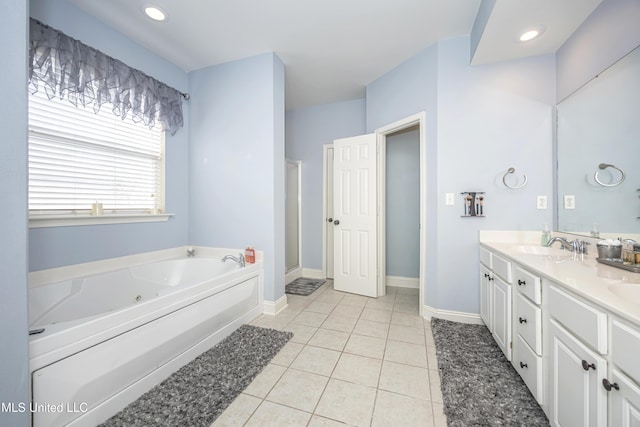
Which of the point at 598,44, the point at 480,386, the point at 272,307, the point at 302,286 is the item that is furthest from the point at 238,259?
the point at 598,44

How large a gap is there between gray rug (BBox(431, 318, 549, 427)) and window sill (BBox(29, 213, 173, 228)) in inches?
111

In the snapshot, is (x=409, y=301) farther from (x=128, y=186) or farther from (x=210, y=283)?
(x=128, y=186)

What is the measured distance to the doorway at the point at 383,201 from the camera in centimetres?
250

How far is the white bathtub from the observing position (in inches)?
44.4

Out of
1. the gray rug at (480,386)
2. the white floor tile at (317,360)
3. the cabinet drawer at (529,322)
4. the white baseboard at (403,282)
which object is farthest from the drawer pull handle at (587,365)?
the white baseboard at (403,282)

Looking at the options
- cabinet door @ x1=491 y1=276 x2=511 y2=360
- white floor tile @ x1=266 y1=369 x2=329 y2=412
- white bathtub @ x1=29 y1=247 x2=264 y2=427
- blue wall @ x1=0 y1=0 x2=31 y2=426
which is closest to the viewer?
blue wall @ x1=0 y1=0 x2=31 y2=426

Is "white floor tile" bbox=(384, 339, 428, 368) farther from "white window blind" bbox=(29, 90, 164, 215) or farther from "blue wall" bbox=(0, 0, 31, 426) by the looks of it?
"white window blind" bbox=(29, 90, 164, 215)

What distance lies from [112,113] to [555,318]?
344cm

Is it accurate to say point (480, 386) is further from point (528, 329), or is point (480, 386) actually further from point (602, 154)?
point (602, 154)

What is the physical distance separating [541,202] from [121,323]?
3.17m

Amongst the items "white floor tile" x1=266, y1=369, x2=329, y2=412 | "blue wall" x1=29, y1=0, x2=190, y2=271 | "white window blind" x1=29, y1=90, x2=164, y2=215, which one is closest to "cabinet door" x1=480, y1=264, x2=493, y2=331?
"white floor tile" x1=266, y1=369, x2=329, y2=412

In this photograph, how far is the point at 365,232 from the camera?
309cm

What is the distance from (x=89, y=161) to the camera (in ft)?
6.88

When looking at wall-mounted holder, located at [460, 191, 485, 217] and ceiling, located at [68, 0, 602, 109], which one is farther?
wall-mounted holder, located at [460, 191, 485, 217]
